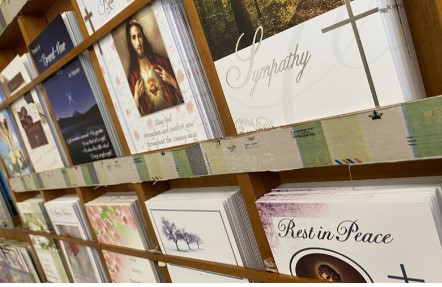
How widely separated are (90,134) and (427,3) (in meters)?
1.13

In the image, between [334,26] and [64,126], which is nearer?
[334,26]

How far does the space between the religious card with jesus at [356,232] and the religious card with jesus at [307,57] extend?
0.58ft

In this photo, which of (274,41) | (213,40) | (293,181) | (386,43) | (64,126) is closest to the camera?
(386,43)

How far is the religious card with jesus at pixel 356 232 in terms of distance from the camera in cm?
61

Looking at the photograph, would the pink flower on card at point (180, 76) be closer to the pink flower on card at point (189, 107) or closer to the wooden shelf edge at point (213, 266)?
the pink flower on card at point (189, 107)

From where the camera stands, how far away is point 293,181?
93 cm

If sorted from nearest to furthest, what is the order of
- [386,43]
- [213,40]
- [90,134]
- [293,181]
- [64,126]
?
[386,43], [213,40], [293,181], [90,134], [64,126]

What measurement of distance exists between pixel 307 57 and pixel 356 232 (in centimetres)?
36

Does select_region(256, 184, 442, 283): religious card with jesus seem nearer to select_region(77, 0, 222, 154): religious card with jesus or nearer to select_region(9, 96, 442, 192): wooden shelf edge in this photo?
select_region(9, 96, 442, 192): wooden shelf edge

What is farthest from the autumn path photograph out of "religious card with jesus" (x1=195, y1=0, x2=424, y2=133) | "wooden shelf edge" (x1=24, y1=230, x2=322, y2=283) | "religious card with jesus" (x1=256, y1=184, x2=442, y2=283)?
"wooden shelf edge" (x1=24, y1=230, x2=322, y2=283)

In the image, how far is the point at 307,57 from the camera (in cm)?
66

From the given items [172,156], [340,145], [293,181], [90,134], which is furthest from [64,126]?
[340,145]

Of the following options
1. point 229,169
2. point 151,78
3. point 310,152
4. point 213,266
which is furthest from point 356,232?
point 151,78
